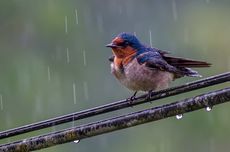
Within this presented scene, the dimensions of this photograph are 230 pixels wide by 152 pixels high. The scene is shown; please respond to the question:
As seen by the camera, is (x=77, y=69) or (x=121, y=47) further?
(x=77, y=69)

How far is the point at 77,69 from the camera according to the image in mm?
10352

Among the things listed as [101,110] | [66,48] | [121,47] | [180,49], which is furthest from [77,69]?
[101,110]

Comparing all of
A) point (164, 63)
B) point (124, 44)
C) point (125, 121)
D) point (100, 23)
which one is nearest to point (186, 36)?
point (100, 23)

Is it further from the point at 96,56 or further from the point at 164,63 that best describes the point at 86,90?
the point at 164,63

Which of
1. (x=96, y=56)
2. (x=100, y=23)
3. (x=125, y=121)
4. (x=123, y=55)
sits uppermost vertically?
(x=100, y=23)

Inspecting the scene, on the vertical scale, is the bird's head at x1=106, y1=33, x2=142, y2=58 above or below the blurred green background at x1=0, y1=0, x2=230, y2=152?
below

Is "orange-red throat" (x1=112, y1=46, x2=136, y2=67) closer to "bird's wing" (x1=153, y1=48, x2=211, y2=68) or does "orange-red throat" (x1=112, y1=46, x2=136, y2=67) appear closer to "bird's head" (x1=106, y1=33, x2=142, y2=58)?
"bird's head" (x1=106, y1=33, x2=142, y2=58)

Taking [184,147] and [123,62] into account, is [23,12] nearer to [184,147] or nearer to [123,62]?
[184,147]

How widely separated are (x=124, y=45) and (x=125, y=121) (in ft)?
5.49

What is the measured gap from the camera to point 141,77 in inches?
188

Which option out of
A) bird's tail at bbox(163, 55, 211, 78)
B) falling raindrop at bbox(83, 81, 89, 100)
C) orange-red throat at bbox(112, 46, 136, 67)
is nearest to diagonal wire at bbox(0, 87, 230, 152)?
bird's tail at bbox(163, 55, 211, 78)

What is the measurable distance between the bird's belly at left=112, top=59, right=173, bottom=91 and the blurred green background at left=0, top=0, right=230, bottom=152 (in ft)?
12.6

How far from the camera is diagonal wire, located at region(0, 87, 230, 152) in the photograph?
10.4 feet

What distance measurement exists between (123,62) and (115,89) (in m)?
4.63
